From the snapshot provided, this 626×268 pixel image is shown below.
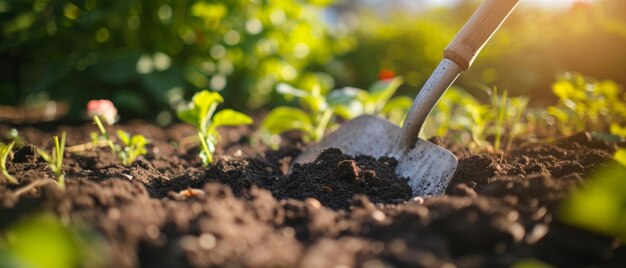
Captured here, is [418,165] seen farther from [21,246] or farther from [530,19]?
[530,19]

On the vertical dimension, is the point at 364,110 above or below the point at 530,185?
below

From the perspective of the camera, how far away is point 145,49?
406 centimetres

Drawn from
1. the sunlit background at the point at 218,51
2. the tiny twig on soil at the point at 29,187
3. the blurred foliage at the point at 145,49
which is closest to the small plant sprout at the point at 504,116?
the sunlit background at the point at 218,51

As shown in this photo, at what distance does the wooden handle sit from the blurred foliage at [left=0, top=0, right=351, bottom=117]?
7.30 ft

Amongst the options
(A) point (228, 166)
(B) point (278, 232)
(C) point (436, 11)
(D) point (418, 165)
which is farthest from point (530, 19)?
(B) point (278, 232)

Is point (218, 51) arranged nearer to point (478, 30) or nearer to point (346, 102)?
point (346, 102)

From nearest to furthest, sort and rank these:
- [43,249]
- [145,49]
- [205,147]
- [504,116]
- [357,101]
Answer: [43,249] < [205,147] < [504,116] < [357,101] < [145,49]

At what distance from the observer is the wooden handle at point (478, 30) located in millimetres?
1868

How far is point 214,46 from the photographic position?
414 cm

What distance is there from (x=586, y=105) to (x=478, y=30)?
96 centimetres

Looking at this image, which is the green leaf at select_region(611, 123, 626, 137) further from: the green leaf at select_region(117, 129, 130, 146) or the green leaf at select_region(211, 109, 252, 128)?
the green leaf at select_region(117, 129, 130, 146)

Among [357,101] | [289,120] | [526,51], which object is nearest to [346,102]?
[357,101]

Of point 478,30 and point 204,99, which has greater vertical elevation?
point 478,30

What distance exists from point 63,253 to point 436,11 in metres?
6.17
